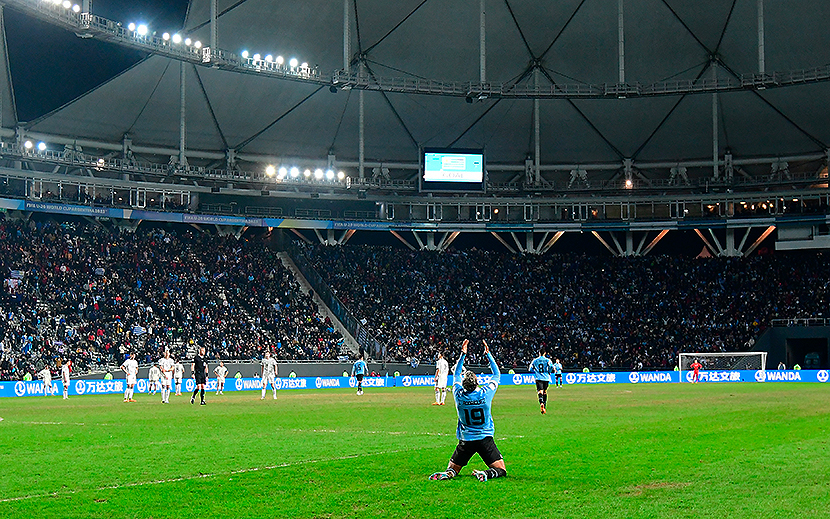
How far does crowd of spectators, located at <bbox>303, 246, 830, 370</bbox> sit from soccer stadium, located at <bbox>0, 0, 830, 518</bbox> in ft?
0.73

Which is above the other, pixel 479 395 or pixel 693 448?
pixel 479 395

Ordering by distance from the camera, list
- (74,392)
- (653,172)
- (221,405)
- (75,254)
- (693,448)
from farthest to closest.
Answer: (653,172) < (75,254) < (74,392) < (221,405) < (693,448)

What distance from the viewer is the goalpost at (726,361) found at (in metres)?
65.6

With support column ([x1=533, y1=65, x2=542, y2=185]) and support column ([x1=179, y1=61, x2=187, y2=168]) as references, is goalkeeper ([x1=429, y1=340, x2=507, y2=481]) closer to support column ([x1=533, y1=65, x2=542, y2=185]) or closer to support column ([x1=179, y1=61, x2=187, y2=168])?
support column ([x1=179, y1=61, x2=187, y2=168])

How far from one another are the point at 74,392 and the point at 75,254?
16.1m

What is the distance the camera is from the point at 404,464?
18.1 meters

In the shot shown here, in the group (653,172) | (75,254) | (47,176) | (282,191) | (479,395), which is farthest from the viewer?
(653,172)

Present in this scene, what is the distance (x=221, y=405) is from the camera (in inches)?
1511

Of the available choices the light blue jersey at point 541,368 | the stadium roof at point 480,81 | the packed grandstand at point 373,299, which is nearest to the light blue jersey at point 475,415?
the light blue jersey at point 541,368

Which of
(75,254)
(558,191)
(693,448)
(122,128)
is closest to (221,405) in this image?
(693,448)

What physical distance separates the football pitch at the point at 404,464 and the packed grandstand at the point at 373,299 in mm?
26427

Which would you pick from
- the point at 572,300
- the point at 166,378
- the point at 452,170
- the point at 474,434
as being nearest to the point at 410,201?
the point at 452,170

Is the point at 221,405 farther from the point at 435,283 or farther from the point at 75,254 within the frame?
the point at 435,283

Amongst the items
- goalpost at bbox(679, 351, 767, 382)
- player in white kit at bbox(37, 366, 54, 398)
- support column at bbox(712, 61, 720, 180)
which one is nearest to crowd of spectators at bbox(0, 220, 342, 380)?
player in white kit at bbox(37, 366, 54, 398)
